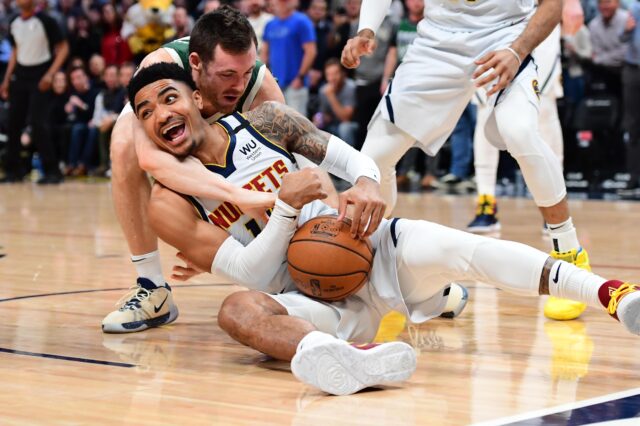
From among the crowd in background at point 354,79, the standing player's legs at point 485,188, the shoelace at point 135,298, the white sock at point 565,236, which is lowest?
the crowd in background at point 354,79

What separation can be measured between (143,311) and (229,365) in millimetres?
820

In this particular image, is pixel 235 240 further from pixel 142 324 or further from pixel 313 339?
pixel 313 339

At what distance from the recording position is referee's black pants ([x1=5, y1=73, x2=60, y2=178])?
1362 cm

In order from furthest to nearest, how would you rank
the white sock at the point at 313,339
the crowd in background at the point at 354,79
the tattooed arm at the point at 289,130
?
the crowd in background at the point at 354,79 → the tattooed arm at the point at 289,130 → the white sock at the point at 313,339

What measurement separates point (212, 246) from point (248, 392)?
0.77 meters

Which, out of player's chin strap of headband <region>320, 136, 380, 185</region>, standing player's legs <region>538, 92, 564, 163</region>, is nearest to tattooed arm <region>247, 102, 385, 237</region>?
player's chin strap of headband <region>320, 136, 380, 185</region>

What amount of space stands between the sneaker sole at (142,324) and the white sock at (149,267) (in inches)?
4.9

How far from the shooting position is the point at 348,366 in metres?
2.96

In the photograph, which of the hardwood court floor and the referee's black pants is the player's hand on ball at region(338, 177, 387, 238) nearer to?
the hardwood court floor

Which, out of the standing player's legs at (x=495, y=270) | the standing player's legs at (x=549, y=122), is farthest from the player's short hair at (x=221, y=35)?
the standing player's legs at (x=549, y=122)

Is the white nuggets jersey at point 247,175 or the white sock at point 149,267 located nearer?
the white nuggets jersey at point 247,175

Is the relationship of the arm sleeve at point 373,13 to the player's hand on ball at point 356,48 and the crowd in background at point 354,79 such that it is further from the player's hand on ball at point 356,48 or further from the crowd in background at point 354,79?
the crowd in background at point 354,79

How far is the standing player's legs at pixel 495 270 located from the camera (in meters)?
3.30

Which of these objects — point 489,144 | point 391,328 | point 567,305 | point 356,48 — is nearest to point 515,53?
point 356,48
